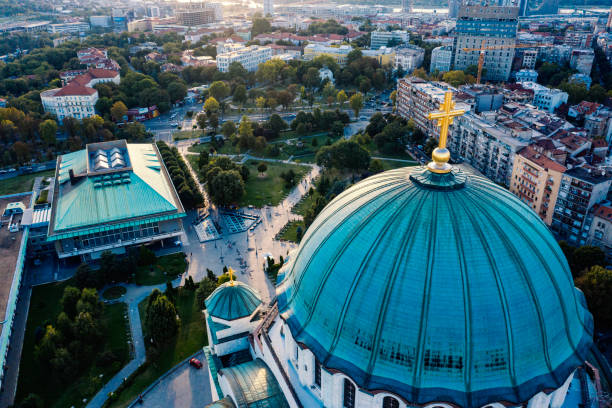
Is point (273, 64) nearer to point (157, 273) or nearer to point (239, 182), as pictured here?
point (239, 182)

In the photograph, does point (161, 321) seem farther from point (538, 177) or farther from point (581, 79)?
point (581, 79)

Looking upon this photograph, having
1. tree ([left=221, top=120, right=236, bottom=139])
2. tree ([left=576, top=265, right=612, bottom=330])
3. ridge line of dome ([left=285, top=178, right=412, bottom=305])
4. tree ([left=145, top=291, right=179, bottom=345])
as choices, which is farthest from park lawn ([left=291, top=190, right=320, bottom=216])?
ridge line of dome ([left=285, top=178, right=412, bottom=305])

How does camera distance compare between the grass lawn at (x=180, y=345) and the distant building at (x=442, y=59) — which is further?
the distant building at (x=442, y=59)

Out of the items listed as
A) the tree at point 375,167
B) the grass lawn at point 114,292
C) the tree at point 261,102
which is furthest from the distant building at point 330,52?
the grass lawn at point 114,292

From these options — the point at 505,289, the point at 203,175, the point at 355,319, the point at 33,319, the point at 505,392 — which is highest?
the point at 505,289

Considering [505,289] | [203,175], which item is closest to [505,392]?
Result: [505,289]

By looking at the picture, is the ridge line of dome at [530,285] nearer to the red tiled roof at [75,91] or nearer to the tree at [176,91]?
the red tiled roof at [75,91]
